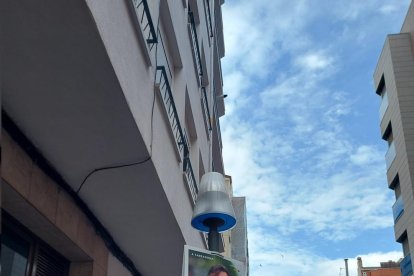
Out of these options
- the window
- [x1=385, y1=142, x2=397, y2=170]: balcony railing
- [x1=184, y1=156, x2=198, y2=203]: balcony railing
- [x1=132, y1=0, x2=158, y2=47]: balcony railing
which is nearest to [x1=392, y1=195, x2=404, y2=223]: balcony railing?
[x1=385, y1=142, x2=397, y2=170]: balcony railing

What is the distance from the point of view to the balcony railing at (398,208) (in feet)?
114

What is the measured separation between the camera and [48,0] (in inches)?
144

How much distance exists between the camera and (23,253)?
5.60 metres

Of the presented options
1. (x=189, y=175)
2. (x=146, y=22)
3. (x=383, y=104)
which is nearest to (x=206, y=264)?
(x=146, y=22)

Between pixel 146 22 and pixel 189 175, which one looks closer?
pixel 146 22

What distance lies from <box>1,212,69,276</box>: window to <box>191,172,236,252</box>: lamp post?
184 cm

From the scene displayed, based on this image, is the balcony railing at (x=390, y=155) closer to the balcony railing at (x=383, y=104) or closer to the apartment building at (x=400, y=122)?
the apartment building at (x=400, y=122)

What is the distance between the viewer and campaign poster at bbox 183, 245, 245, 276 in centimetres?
418

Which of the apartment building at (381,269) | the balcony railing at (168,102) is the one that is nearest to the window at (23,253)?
the balcony railing at (168,102)

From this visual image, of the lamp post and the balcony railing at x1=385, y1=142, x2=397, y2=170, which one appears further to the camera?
the balcony railing at x1=385, y1=142, x2=397, y2=170

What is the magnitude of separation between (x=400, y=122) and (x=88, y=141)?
32.5m

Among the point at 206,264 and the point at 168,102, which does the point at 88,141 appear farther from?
the point at 168,102

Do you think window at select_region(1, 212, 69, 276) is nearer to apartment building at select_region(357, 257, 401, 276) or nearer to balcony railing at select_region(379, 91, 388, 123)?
balcony railing at select_region(379, 91, 388, 123)

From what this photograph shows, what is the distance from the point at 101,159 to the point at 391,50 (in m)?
35.4
